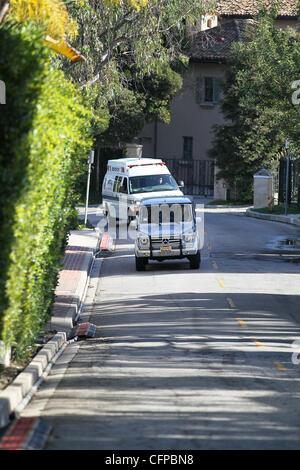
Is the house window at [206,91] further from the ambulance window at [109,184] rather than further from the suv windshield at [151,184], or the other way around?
the suv windshield at [151,184]

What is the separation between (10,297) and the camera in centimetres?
1023

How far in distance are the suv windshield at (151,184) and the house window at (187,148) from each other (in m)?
26.0

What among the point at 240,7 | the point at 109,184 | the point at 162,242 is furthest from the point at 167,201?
the point at 240,7

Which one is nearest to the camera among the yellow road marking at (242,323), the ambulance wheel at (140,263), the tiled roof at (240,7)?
the yellow road marking at (242,323)

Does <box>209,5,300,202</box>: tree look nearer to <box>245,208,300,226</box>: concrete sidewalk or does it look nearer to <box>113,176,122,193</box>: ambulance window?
<box>245,208,300,226</box>: concrete sidewalk

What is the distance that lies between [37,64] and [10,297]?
2.76 metres

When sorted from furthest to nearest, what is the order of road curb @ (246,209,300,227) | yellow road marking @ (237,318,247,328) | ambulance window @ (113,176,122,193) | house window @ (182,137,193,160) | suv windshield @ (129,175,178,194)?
house window @ (182,137,193,160), road curb @ (246,209,300,227), ambulance window @ (113,176,122,193), suv windshield @ (129,175,178,194), yellow road marking @ (237,318,247,328)

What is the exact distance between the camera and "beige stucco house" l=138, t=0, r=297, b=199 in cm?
5797

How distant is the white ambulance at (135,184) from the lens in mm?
33375

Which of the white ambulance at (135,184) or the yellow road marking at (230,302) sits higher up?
the white ambulance at (135,184)

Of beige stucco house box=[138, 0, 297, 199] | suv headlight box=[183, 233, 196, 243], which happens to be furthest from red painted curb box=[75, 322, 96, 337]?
beige stucco house box=[138, 0, 297, 199]

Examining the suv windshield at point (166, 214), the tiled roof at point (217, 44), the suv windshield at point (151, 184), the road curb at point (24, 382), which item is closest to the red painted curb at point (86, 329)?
the road curb at point (24, 382)
